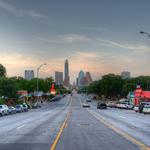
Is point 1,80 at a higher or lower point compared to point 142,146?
higher

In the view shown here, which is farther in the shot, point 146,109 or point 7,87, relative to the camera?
point 7,87

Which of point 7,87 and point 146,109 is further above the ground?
point 7,87

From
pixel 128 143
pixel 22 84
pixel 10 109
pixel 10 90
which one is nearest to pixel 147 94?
A: pixel 10 90

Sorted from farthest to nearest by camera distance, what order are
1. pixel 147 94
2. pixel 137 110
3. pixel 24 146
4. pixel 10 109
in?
pixel 147 94, pixel 137 110, pixel 10 109, pixel 24 146

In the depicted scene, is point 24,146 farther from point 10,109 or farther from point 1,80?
point 1,80

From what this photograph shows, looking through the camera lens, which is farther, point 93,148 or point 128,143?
point 128,143

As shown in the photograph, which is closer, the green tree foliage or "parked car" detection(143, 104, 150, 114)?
"parked car" detection(143, 104, 150, 114)

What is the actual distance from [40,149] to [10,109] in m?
64.4

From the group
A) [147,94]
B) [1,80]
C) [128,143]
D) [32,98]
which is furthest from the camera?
[32,98]

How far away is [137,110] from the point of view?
91.0 meters

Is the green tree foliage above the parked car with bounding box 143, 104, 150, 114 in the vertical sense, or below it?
above

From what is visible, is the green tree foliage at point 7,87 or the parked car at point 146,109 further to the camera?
the green tree foliage at point 7,87

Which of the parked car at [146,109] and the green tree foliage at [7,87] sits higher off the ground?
the green tree foliage at [7,87]

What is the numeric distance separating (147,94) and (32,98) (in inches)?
2612
